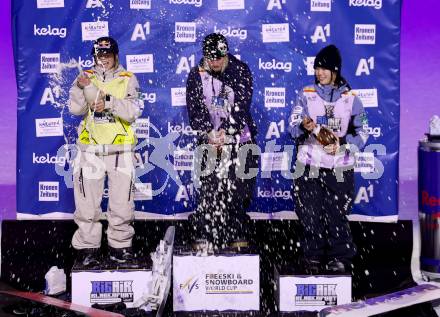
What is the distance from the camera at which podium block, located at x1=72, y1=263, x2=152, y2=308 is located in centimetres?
652

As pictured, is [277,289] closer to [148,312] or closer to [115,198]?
[148,312]

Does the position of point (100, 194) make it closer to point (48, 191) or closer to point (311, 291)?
point (48, 191)

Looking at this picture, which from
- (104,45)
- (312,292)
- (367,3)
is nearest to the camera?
(312,292)

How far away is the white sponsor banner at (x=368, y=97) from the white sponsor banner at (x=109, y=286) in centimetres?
293

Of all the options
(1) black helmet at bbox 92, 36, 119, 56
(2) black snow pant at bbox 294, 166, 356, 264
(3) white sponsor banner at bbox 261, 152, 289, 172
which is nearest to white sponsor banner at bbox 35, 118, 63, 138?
(1) black helmet at bbox 92, 36, 119, 56

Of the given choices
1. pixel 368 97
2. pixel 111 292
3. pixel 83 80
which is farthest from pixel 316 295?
pixel 83 80

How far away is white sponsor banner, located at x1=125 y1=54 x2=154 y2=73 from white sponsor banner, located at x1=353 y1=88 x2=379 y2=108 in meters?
2.03

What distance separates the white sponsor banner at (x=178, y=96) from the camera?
323 inches

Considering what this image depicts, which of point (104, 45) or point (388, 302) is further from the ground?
Answer: point (104, 45)

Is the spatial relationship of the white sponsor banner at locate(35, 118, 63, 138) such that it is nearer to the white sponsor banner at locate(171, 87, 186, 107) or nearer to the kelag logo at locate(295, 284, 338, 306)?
the white sponsor banner at locate(171, 87, 186, 107)

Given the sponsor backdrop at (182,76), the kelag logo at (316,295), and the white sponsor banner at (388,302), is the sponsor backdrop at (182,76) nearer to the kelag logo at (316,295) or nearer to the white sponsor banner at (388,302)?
the white sponsor banner at (388,302)

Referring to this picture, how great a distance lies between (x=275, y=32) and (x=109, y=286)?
3072 mm

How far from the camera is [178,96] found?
8203mm

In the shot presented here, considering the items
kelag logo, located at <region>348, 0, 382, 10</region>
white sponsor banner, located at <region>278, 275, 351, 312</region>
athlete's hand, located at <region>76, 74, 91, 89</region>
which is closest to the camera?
white sponsor banner, located at <region>278, 275, 351, 312</region>
